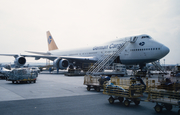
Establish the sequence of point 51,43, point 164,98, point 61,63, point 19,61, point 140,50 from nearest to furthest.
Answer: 1. point 164,98
2. point 140,50
3. point 61,63
4. point 19,61
5. point 51,43

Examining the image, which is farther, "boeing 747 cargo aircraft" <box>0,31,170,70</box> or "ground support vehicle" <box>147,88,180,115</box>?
"boeing 747 cargo aircraft" <box>0,31,170,70</box>

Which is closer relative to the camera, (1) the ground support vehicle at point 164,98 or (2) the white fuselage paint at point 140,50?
(1) the ground support vehicle at point 164,98

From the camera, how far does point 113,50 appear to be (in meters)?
26.0

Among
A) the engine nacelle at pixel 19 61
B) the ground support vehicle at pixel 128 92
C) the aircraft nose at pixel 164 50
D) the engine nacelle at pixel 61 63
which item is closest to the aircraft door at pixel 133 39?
the aircraft nose at pixel 164 50

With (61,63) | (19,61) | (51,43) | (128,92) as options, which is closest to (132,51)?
(61,63)

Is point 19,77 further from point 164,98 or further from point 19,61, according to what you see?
point 19,61

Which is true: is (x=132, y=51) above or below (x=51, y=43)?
below

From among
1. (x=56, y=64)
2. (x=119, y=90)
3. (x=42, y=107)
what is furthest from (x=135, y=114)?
(x=56, y=64)

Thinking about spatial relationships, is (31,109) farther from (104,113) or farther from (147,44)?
(147,44)

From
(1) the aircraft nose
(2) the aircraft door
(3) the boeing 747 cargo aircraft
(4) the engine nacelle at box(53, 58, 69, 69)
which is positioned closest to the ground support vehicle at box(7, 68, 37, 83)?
(4) the engine nacelle at box(53, 58, 69, 69)

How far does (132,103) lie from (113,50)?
18311 mm

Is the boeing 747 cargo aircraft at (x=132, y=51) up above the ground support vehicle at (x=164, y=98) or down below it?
above

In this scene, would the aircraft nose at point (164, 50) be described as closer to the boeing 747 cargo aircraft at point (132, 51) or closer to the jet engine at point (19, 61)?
the boeing 747 cargo aircraft at point (132, 51)

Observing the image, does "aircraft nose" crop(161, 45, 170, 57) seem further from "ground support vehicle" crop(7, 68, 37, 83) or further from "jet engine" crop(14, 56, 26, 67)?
"jet engine" crop(14, 56, 26, 67)
